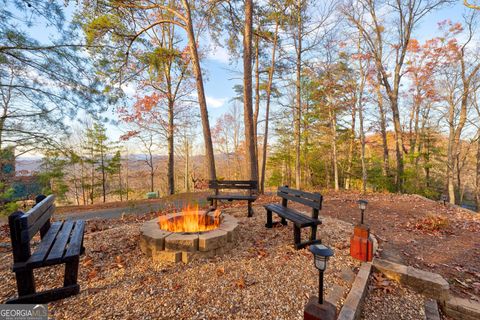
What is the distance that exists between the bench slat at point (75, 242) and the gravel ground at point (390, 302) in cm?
300

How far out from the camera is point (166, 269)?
8.38 ft

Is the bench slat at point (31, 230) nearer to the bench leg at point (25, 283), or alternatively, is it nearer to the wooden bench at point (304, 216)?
the bench leg at point (25, 283)

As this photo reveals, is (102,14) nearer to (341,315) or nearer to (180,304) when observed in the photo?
(180,304)

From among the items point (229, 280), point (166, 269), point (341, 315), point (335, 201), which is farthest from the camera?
point (335, 201)

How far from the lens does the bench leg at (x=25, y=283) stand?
1.89 meters

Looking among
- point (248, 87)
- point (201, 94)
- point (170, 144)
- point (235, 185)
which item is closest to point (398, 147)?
point (248, 87)

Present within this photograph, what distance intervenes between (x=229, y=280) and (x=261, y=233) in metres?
1.59

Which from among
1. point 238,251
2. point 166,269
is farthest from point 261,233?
point 166,269

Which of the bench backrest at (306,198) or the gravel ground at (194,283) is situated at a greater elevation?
the bench backrest at (306,198)

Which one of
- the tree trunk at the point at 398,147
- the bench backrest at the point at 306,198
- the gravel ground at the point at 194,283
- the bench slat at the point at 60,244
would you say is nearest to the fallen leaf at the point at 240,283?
the gravel ground at the point at 194,283

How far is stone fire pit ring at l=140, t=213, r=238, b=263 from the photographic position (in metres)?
2.71

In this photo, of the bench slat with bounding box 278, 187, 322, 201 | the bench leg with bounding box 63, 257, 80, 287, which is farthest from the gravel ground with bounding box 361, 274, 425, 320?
A: the bench leg with bounding box 63, 257, 80, 287

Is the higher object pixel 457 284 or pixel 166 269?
pixel 166 269

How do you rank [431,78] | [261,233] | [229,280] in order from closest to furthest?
[229,280]
[261,233]
[431,78]
